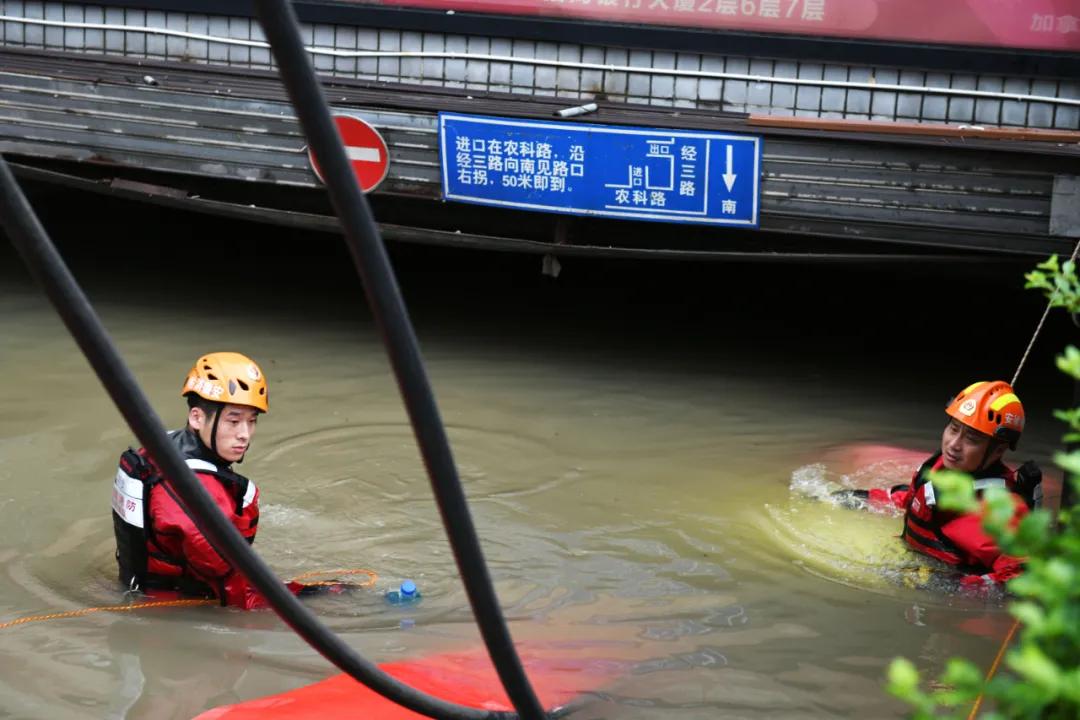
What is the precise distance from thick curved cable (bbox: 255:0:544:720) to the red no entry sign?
16.4 ft

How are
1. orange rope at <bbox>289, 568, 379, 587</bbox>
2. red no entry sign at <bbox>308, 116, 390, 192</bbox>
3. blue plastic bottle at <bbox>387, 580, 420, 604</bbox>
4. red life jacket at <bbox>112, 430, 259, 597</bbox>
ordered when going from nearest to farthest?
1. red life jacket at <bbox>112, 430, 259, 597</bbox>
2. blue plastic bottle at <bbox>387, 580, 420, 604</bbox>
3. orange rope at <bbox>289, 568, 379, 587</bbox>
4. red no entry sign at <bbox>308, 116, 390, 192</bbox>

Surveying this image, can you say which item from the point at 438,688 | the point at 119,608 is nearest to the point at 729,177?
the point at 438,688

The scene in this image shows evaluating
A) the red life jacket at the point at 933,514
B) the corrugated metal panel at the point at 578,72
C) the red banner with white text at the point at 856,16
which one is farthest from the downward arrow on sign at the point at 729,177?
the red life jacket at the point at 933,514

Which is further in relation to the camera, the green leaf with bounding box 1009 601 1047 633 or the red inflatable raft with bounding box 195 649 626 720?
the red inflatable raft with bounding box 195 649 626 720

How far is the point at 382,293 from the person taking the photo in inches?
89.0

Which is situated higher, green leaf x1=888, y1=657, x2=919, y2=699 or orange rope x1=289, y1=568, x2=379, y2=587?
green leaf x1=888, y1=657, x2=919, y2=699

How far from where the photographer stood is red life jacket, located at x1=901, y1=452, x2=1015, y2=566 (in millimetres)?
5281

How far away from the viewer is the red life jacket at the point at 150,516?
174 inches

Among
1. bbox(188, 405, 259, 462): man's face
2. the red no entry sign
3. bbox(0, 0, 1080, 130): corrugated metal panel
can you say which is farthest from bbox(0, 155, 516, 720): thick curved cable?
bbox(0, 0, 1080, 130): corrugated metal panel

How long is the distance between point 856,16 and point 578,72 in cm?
167

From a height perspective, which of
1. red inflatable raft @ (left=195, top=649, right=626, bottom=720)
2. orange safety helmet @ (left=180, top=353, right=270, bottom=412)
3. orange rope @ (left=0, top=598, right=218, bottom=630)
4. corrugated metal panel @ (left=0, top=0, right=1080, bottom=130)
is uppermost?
corrugated metal panel @ (left=0, top=0, right=1080, bottom=130)

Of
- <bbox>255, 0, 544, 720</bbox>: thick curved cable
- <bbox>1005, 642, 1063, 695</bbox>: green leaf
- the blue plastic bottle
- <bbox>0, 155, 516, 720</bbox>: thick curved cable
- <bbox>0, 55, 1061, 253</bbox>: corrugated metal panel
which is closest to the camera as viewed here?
<bbox>1005, 642, 1063, 695</bbox>: green leaf

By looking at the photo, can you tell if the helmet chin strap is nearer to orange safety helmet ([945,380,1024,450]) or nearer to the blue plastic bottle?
the blue plastic bottle

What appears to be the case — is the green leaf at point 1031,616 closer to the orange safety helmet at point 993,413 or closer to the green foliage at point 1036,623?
the green foliage at point 1036,623
